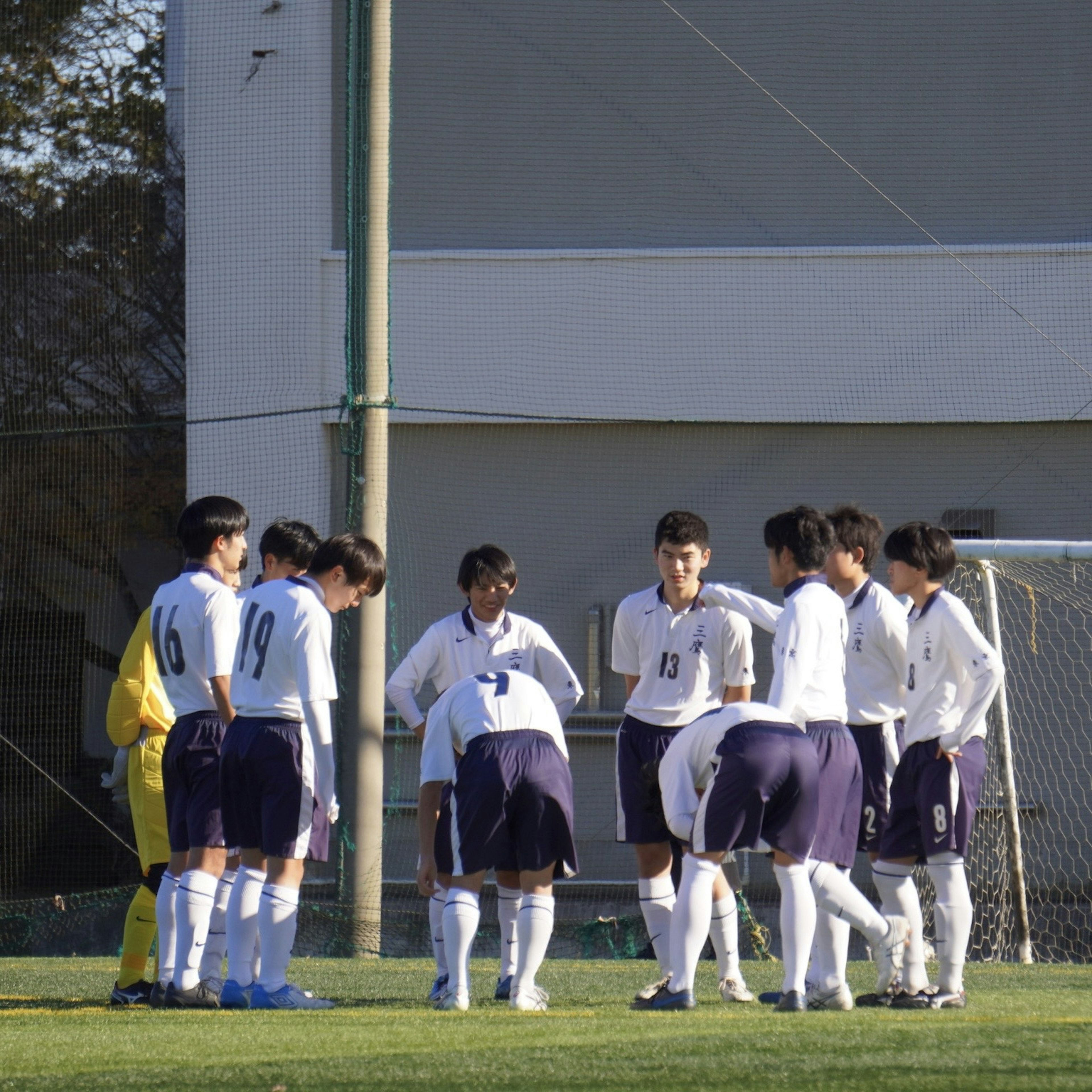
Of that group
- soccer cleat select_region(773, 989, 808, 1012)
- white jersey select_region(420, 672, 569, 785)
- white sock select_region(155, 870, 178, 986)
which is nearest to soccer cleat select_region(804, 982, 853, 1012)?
soccer cleat select_region(773, 989, 808, 1012)

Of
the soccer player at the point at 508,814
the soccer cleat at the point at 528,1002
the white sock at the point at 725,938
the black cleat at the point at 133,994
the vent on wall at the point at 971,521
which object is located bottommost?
the black cleat at the point at 133,994

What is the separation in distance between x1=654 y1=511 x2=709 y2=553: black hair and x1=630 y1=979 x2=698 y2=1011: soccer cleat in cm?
159

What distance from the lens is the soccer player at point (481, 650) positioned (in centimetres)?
553

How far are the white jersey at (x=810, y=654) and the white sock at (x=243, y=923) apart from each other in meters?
1.88

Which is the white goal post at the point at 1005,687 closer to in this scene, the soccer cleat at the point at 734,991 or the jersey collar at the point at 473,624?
the jersey collar at the point at 473,624

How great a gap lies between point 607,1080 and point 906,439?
7745mm

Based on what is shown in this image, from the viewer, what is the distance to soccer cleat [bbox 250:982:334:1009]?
4.92m

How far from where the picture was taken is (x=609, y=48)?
35.1 feet

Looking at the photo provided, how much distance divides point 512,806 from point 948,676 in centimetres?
155

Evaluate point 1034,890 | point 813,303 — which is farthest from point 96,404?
point 1034,890

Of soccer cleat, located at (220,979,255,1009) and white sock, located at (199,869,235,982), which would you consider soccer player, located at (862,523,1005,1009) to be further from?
white sock, located at (199,869,235,982)

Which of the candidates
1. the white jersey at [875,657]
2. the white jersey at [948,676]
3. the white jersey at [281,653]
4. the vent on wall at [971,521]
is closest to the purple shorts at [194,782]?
the white jersey at [281,653]

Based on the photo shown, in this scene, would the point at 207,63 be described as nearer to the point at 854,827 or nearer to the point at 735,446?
the point at 735,446

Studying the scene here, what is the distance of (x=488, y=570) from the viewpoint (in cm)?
551
